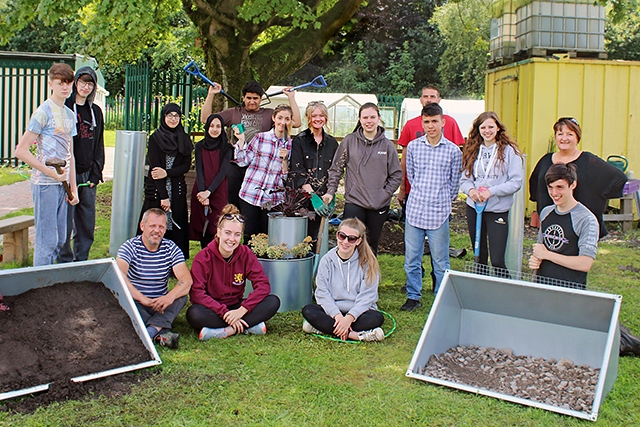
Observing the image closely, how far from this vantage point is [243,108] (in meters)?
6.80

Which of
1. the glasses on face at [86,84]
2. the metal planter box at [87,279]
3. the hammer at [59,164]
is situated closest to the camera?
the metal planter box at [87,279]

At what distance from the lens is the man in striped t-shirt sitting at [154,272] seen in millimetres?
4863

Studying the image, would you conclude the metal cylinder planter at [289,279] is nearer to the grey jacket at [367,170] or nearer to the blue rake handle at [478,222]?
the grey jacket at [367,170]

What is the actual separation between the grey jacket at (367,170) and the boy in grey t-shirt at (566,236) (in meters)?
1.68

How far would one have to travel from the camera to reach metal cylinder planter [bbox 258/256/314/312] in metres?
5.62

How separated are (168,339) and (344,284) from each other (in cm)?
135

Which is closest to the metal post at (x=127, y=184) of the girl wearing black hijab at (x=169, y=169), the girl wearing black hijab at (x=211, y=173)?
the girl wearing black hijab at (x=169, y=169)

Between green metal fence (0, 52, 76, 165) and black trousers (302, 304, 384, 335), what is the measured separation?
12255 mm

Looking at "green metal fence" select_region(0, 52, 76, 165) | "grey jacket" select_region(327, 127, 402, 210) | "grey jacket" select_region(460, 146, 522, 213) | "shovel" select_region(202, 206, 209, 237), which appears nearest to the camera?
"grey jacket" select_region(460, 146, 522, 213)

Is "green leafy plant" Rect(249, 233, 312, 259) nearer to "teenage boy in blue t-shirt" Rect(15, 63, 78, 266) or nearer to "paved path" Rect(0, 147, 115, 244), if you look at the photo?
"teenage boy in blue t-shirt" Rect(15, 63, 78, 266)

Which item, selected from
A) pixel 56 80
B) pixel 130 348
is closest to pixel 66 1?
pixel 56 80

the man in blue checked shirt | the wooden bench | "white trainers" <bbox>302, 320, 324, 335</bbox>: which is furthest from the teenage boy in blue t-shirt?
the man in blue checked shirt

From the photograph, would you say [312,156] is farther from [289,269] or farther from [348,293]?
[348,293]

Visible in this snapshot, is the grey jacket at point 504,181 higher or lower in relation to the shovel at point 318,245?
higher
